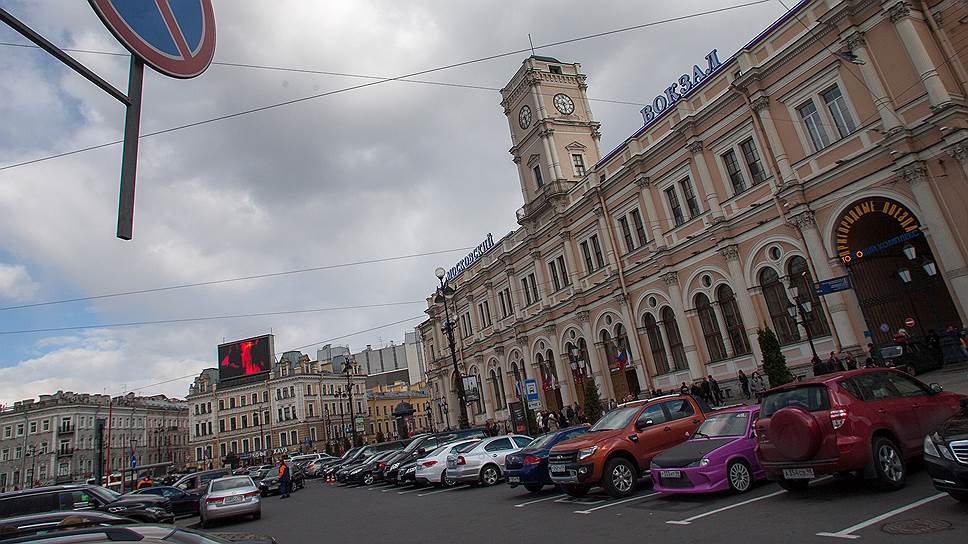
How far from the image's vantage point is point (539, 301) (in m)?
41.2

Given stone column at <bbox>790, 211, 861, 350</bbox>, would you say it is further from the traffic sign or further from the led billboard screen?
the led billboard screen

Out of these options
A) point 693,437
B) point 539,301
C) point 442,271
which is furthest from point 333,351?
point 693,437

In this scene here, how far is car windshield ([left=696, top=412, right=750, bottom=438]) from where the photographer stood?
9516 mm

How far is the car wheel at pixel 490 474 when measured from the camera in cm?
1606

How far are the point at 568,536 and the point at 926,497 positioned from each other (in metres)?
4.43

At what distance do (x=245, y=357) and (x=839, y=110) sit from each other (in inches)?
2258

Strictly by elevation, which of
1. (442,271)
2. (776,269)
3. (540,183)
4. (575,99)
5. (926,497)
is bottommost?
(926,497)

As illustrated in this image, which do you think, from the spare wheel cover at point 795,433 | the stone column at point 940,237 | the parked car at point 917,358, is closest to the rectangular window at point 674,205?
the stone column at point 940,237

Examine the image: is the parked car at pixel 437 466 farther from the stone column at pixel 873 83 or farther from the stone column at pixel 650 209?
the stone column at pixel 873 83

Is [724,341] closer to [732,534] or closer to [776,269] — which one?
[776,269]

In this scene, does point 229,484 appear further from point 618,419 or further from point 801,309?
point 801,309

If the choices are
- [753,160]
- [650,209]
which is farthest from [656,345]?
[753,160]

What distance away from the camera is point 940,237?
18094mm

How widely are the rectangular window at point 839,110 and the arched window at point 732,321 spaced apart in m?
8.32
